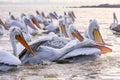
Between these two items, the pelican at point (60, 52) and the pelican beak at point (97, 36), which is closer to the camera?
the pelican at point (60, 52)

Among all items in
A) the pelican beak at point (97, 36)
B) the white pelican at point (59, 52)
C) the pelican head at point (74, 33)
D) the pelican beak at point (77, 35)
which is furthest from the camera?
the pelican beak at point (97, 36)

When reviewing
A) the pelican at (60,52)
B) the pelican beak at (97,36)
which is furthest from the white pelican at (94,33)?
the pelican at (60,52)

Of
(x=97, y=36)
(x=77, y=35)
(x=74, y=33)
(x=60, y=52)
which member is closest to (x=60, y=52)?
(x=60, y=52)

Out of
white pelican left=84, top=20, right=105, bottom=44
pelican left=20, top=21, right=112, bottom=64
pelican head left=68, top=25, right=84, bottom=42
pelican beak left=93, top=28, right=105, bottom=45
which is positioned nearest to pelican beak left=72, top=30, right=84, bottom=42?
pelican head left=68, top=25, right=84, bottom=42

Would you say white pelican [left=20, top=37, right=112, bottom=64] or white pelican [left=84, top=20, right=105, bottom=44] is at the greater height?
white pelican [left=20, top=37, right=112, bottom=64]

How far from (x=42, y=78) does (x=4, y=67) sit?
812mm

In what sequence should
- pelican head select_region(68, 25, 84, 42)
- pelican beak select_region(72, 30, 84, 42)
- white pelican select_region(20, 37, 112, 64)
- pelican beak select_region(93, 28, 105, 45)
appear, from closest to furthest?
white pelican select_region(20, 37, 112, 64) < pelican beak select_region(72, 30, 84, 42) < pelican head select_region(68, 25, 84, 42) < pelican beak select_region(93, 28, 105, 45)

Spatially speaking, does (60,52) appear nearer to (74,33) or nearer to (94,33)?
(74,33)

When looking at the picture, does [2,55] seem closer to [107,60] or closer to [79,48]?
[79,48]

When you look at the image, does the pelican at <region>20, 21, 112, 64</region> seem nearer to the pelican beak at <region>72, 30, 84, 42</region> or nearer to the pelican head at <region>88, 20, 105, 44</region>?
the pelican beak at <region>72, 30, 84, 42</region>

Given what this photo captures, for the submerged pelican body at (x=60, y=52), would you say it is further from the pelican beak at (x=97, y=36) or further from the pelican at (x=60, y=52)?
the pelican beak at (x=97, y=36)

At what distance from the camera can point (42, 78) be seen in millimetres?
7156

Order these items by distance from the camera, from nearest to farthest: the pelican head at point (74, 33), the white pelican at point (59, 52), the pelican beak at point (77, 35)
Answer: the white pelican at point (59, 52) → the pelican beak at point (77, 35) → the pelican head at point (74, 33)

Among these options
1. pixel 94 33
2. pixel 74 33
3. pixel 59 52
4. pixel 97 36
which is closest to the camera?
pixel 59 52
